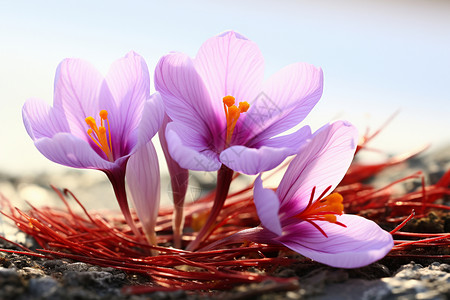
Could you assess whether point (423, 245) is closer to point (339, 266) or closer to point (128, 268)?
point (339, 266)

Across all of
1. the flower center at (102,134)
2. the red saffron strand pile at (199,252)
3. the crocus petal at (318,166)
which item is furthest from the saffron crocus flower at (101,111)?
the crocus petal at (318,166)

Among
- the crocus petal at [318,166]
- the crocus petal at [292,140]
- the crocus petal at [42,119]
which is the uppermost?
the crocus petal at [42,119]

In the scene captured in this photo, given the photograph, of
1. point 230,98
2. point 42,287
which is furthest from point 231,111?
point 42,287

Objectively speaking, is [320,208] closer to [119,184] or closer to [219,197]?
[219,197]

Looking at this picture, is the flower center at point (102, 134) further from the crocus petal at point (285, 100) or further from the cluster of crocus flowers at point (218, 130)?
the crocus petal at point (285, 100)

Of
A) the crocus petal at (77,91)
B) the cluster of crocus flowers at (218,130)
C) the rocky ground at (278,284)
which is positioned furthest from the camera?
the crocus petal at (77,91)

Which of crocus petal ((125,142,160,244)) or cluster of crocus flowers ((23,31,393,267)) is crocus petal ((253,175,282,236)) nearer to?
cluster of crocus flowers ((23,31,393,267))

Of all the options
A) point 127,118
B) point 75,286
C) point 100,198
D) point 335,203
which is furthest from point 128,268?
point 100,198
